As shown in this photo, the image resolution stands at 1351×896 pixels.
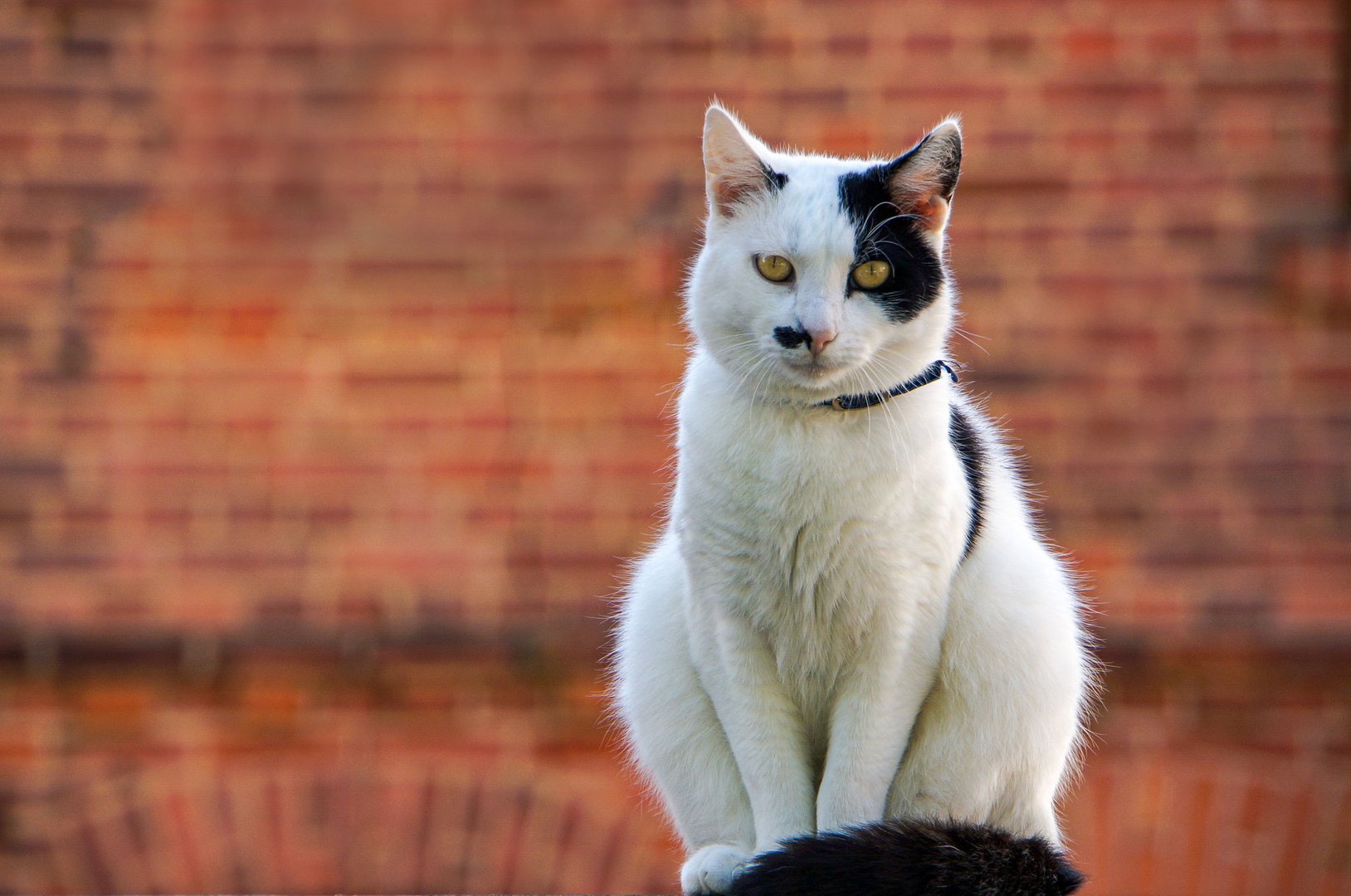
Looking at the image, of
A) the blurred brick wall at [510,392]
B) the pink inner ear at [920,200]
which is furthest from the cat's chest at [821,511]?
the blurred brick wall at [510,392]

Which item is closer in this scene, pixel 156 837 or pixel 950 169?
pixel 950 169

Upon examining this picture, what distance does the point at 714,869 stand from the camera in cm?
178

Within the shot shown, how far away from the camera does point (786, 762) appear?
5.73 feet

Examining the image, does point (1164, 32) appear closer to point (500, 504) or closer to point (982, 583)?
point (500, 504)

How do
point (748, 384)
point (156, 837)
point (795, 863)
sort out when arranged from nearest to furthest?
point (795, 863), point (748, 384), point (156, 837)

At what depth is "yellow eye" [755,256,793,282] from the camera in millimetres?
1665

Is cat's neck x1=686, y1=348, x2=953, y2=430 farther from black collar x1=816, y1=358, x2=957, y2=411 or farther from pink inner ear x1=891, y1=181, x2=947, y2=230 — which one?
pink inner ear x1=891, y1=181, x2=947, y2=230

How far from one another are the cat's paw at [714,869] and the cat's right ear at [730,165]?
2.62 feet

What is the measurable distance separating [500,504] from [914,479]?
185 centimetres

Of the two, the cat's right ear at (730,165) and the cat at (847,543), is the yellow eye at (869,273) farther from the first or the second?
the cat's right ear at (730,165)

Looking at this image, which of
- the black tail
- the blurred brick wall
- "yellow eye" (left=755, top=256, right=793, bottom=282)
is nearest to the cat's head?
"yellow eye" (left=755, top=256, right=793, bottom=282)

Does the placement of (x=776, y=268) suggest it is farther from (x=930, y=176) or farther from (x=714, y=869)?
(x=714, y=869)

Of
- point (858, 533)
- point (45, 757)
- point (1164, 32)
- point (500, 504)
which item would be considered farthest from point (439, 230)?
point (858, 533)

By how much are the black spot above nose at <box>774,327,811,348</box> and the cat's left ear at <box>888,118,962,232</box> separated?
0.74 feet
